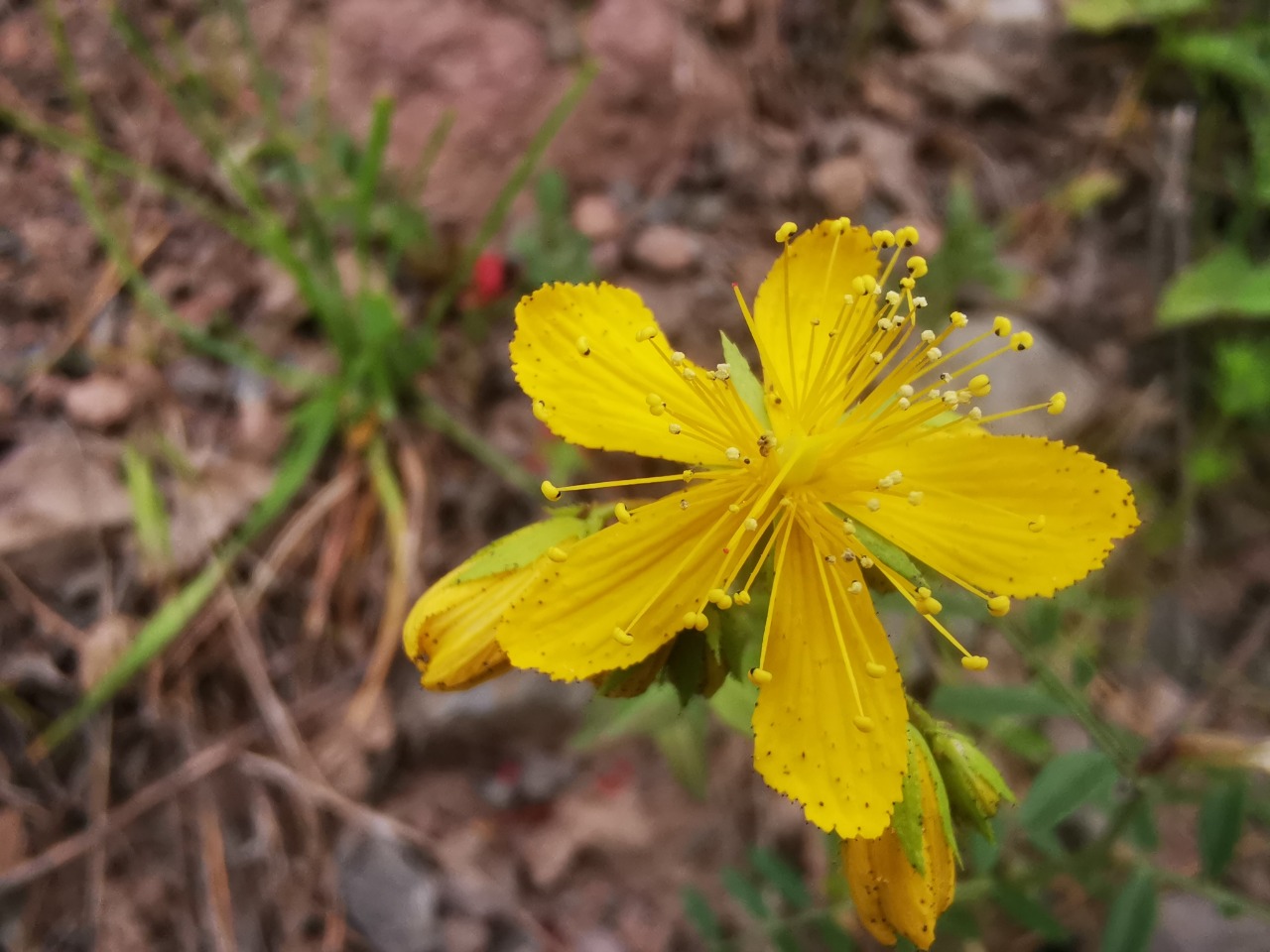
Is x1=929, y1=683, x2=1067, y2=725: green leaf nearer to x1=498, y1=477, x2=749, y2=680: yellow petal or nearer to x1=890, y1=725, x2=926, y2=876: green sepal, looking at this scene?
x1=890, y1=725, x2=926, y2=876: green sepal

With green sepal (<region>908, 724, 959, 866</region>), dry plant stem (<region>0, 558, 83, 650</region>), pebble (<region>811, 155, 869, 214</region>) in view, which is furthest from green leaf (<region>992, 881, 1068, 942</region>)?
dry plant stem (<region>0, 558, 83, 650</region>)

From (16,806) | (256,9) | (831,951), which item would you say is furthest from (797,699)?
(256,9)

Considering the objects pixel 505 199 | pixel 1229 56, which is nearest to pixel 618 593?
pixel 505 199

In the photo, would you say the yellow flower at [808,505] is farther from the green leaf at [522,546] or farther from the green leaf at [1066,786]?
the green leaf at [1066,786]

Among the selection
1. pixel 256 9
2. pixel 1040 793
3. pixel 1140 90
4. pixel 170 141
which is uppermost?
pixel 256 9

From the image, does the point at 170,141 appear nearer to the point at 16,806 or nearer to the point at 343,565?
the point at 343,565
